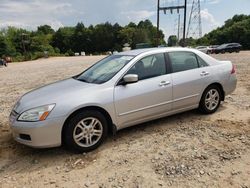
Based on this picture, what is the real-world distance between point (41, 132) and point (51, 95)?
24.4 inches

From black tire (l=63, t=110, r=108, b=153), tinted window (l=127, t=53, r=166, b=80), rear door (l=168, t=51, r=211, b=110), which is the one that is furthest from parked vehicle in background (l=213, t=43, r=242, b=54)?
black tire (l=63, t=110, r=108, b=153)

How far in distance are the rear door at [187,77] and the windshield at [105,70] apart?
947 mm

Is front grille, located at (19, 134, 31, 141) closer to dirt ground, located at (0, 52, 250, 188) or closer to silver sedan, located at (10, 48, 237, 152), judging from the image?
silver sedan, located at (10, 48, 237, 152)

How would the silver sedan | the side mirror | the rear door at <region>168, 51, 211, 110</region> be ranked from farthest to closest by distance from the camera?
1. the rear door at <region>168, 51, 211, 110</region>
2. the side mirror
3. the silver sedan

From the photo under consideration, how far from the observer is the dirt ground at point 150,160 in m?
3.02

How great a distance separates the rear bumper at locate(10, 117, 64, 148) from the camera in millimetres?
3427

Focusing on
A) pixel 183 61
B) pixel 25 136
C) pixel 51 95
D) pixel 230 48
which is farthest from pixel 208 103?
pixel 230 48

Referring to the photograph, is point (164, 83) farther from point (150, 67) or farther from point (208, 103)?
point (208, 103)

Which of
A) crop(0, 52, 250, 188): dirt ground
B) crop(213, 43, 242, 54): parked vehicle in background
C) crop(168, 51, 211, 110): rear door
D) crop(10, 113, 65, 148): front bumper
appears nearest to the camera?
crop(0, 52, 250, 188): dirt ground

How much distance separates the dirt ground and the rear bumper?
0.30 metres

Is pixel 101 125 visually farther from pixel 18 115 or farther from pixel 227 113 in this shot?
pixel 227 113

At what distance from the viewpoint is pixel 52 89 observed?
413 centimetres

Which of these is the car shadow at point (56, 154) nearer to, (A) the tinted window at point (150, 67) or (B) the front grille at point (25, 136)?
(B) the front grille at point (25, 136)

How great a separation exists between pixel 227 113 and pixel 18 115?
4034mm
